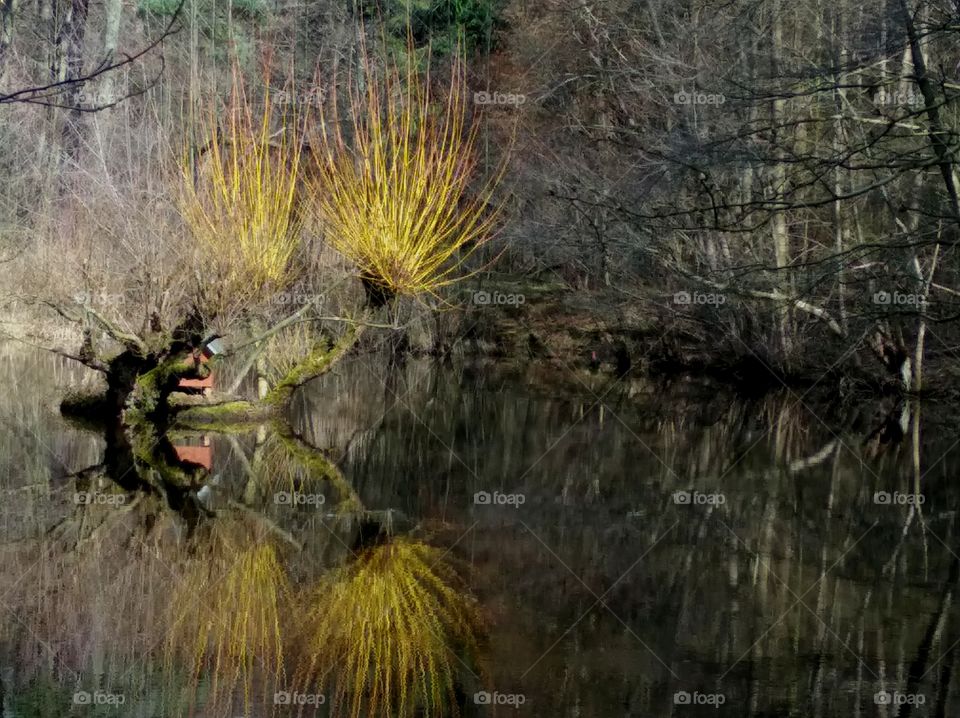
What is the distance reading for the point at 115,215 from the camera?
61.2 feet

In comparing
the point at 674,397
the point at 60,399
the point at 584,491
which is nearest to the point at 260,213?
the point at 60,399

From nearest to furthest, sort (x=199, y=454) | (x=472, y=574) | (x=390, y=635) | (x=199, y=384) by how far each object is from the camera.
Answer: (x=390, y=635) < (x=472, y=574) < (x=199, y=454) < (x=199, y=384)

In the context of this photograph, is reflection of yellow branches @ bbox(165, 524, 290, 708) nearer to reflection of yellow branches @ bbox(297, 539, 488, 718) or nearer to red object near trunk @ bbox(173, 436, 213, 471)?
reflection of yellow branches @ bbox(297, 539, 488, 718)

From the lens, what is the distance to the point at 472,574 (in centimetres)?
977

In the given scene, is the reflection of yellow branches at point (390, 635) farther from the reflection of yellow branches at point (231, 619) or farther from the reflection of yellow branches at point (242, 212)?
the reflection of yellow branches at point (242, 212)

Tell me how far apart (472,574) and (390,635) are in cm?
172

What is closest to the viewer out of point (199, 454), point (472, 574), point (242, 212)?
point (472, 574)

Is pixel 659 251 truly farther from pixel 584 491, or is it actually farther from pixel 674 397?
pixel 584 491

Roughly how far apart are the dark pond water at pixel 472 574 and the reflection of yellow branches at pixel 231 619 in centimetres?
3

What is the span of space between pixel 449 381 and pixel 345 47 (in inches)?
380

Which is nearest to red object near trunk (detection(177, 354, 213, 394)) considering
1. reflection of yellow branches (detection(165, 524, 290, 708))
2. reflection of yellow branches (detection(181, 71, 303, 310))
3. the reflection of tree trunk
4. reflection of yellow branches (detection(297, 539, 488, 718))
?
reflection of yellow branches (detection(181, 71, 303, 310))

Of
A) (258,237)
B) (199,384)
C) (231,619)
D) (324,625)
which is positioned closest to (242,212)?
(258,237)

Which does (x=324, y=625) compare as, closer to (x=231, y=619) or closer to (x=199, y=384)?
(x=231, y=619)

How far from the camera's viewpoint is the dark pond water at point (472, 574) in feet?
23.3
